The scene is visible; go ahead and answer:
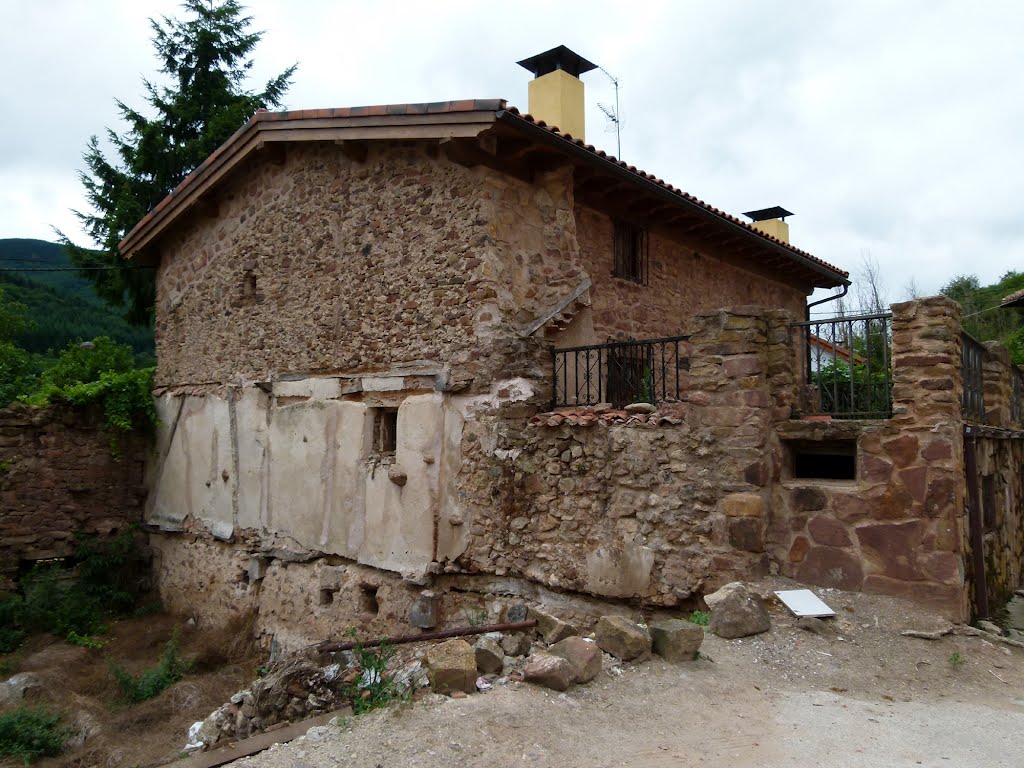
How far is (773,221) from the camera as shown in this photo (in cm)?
1695

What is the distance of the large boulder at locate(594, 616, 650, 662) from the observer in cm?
488

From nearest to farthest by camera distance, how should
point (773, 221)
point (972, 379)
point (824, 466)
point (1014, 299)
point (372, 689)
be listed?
1. point (372, 689)
2. point (824, 466)
3. point (972, 379)
4. point (1014, 299)
5. point (773, 221)

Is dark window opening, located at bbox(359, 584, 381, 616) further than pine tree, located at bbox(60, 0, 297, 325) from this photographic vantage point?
No

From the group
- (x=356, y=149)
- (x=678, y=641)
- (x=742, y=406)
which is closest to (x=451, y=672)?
(x=678, y=641)

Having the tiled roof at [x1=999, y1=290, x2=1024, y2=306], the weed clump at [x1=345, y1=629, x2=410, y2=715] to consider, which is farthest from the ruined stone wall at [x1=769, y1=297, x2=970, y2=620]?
the tiled roof at [x1=999, y1=290, x2=1024, y2=306]

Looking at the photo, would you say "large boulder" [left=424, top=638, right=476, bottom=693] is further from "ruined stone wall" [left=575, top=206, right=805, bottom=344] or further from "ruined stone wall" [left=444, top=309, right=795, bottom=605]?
"ruined stone wall" [left=575, top=206, right=805, bottom=344]

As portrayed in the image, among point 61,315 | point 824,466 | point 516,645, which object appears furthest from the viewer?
point 61,315

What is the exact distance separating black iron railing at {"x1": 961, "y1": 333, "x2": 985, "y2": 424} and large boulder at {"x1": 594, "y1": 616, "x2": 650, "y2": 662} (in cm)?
365

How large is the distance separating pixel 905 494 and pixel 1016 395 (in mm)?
5315

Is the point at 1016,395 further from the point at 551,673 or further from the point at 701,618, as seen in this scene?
the point at 551,673

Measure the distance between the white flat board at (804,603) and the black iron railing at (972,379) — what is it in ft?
7.33

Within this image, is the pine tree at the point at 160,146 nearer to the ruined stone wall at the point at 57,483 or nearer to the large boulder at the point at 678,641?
the ruined stone wall at the point at 57,483

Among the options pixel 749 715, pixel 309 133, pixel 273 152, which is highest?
pixel 273 152

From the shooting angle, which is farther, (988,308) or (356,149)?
(988,308)
